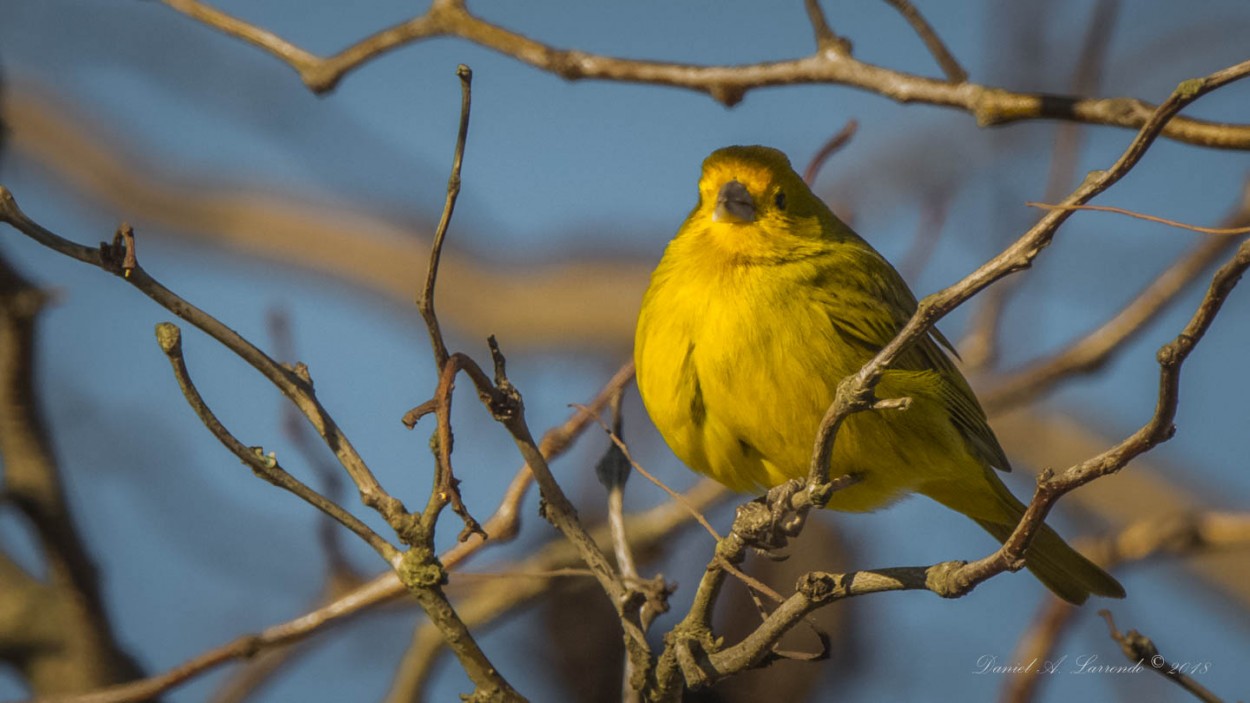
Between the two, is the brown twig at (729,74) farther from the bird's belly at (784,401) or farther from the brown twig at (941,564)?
the brown twig at (941,564)

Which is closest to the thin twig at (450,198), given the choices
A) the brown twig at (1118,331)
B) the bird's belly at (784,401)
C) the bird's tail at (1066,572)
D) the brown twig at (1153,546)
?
the bird's belly at (784,401)

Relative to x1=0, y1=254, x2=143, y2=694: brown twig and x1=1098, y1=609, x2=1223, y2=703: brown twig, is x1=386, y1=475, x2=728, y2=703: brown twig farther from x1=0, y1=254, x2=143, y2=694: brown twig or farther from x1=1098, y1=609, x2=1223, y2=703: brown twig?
x1=1098, y1=609, x2=1223, y2=703: brown twig

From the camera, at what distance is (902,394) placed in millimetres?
3227

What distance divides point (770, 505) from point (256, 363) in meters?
1.06

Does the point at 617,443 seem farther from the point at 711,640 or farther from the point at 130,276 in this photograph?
the point at 130,276

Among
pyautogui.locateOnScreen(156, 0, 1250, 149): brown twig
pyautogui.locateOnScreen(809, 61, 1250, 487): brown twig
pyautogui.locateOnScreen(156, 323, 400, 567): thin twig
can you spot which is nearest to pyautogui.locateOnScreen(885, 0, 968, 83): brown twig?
pyautogui.locateOnScreen(156, 0, 1250, 149): brown twig

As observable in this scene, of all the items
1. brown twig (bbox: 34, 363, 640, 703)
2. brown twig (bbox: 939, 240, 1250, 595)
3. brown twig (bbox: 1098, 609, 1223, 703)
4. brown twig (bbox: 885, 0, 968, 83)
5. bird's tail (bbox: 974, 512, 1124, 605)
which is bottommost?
brown twig (bbox: 1098, 609, 1223, 703)

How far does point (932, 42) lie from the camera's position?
3.14m

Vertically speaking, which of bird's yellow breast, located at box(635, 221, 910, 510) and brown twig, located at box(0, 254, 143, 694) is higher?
brown twig, located at box(0, 254, 143, 694)

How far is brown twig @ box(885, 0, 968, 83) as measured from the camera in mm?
3129

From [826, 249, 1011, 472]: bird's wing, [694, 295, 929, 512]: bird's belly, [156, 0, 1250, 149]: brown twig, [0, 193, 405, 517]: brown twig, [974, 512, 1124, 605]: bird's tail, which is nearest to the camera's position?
[0, 193, 405, 517]: brown twig

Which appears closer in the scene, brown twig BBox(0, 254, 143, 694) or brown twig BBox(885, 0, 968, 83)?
brown twig BBox(885, 0, 968, 83)

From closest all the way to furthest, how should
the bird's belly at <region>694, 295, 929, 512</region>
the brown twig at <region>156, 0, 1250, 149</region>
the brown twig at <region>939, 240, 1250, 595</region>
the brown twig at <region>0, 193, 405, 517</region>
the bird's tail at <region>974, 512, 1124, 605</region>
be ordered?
the brown twig at <region>939, 240, 1250, 595</region>
the brown twig at <region>0, 193, 405, 517</region>
the brown twig at <region>156, 0, 1250, 149</region>
the bird's belly at <region>694, 295, 929, 512</region>
the bird's tail at <region>974, 512, 1124, 605</region>

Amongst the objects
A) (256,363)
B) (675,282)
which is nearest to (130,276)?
(256,363)
